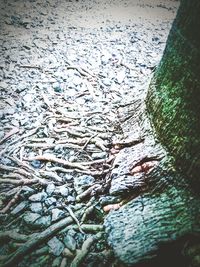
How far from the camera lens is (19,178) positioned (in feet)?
7.45

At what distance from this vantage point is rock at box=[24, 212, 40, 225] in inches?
75.9

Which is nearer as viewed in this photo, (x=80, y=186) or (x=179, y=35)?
(x=179, y=35)

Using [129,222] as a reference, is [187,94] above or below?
above

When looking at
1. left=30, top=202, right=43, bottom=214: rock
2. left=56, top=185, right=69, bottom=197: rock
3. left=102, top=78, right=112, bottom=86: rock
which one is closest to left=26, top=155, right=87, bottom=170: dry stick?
left=56, top=185, right=69, bottom=197: rock

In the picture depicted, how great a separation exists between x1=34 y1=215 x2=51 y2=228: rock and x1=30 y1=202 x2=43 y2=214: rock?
3.0 inches

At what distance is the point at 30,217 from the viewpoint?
196cm

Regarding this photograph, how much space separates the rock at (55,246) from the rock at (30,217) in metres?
0.24

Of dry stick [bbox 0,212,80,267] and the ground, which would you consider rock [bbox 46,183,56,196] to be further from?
dry stick [bbox 0,212,80,267]

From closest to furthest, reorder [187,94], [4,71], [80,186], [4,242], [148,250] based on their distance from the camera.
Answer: [148,250]
[187,94]
[4,242]
[80,186]
[4,71]

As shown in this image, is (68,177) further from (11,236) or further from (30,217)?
(11,236)

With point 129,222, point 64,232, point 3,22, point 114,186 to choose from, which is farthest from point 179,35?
point 3,22

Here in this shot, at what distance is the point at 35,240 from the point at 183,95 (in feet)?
4.77

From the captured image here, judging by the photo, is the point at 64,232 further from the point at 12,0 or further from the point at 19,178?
the point at 12,0

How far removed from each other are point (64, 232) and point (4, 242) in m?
0.43
